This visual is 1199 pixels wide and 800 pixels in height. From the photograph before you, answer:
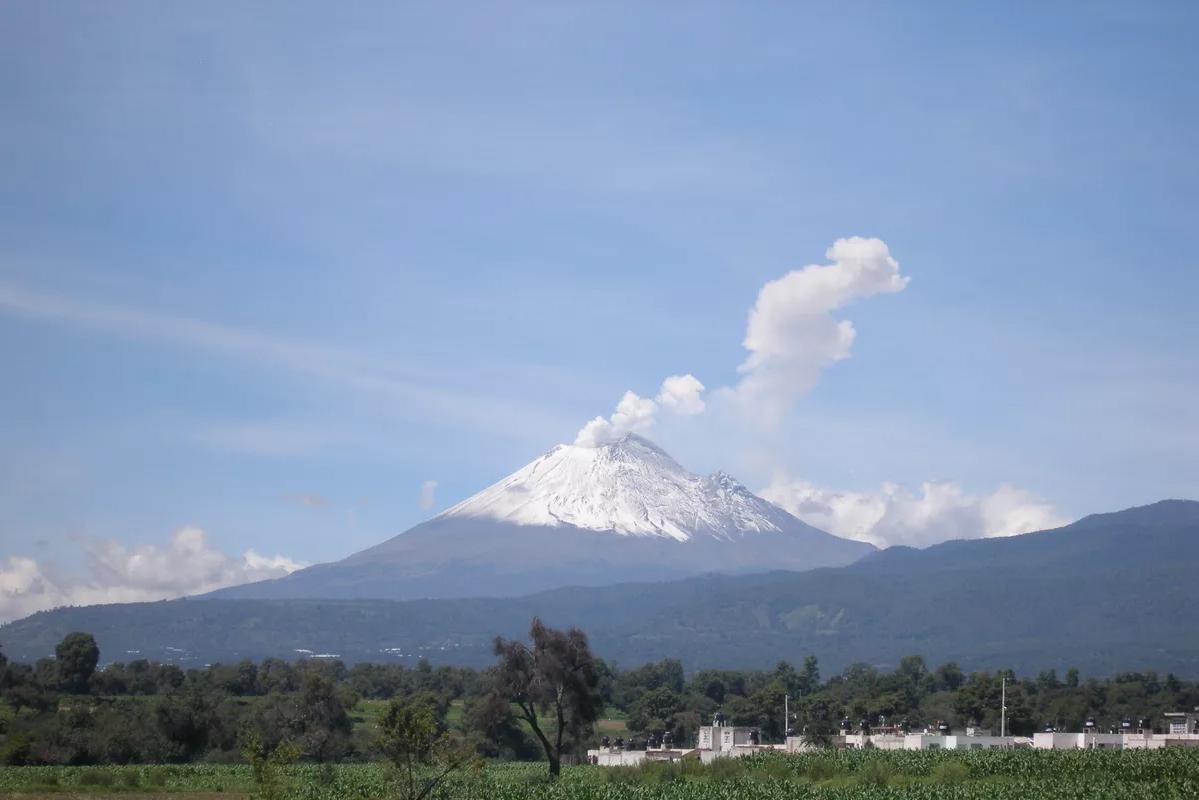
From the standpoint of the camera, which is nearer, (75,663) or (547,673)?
(547,673)

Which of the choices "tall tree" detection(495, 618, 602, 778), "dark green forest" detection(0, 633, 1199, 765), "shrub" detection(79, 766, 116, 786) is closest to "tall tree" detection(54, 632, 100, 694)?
"dark green forest" detection(0, 633, 1199, 765)

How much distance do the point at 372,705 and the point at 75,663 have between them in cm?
2519

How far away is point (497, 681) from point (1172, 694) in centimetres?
8723

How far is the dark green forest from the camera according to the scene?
7738 centimetres

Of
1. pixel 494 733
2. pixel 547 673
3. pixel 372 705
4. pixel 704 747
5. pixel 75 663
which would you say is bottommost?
pixel 704 747

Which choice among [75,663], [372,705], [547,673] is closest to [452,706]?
[372,705]

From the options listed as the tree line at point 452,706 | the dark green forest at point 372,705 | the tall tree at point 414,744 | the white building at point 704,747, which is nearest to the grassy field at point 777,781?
the tall tree at point 414,744

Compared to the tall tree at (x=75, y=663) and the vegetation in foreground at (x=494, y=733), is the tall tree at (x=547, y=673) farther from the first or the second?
the tall tree at (x=75, y=663)

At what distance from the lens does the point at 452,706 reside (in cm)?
12094

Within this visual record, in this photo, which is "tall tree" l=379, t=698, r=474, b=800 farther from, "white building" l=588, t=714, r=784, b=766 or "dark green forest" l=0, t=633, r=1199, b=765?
"white building" l=588, t=714, r=784, b=766

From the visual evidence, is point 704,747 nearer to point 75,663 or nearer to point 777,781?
point 777,781

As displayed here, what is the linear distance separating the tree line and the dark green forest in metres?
0.15

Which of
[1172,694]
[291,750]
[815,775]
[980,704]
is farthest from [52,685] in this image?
[1172,694]

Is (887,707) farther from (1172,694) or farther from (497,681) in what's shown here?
(497,681)
